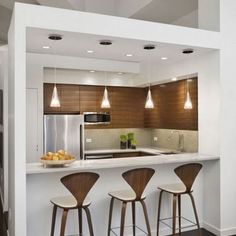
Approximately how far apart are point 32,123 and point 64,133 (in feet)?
2.31

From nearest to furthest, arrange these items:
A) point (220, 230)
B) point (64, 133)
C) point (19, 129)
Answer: point (19, 129) < point (220, 230) < point (64, 133)

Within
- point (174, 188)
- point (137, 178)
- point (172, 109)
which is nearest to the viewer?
point (137, 178)

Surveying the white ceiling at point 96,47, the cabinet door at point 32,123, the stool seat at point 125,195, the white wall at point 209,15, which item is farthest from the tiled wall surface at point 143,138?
the stool seat at point 125,195

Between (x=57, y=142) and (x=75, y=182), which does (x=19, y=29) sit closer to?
(x=75, y=182)

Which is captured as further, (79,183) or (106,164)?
(106,164)

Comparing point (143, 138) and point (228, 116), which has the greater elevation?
point (228, 116)

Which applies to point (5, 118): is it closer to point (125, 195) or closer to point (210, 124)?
point (125, 195)

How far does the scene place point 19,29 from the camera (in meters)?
2.93

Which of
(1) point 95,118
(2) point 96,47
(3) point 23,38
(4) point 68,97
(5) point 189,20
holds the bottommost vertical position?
(1) point 95,118

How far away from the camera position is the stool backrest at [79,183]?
291 cm

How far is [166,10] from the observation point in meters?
4.92

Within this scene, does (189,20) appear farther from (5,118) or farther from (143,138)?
(5,118)

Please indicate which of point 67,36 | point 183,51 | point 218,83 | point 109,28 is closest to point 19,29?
point 67,36

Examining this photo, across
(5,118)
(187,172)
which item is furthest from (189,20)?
(5,118)
